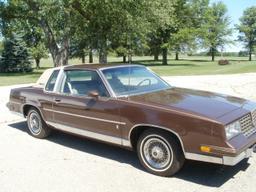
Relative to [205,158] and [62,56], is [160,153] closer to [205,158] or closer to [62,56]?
[205,158]

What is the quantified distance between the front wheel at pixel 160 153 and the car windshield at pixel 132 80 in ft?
3.10

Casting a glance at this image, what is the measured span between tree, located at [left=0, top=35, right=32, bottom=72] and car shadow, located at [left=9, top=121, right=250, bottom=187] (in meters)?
31.6

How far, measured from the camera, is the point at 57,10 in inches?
921

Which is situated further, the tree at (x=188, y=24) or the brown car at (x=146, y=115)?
the tree at (x=188, y=24)

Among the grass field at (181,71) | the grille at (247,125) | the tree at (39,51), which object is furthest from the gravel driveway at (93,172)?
the tree at (39,51)

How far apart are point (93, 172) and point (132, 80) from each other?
1.73 metres

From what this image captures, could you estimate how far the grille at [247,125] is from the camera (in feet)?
16.4

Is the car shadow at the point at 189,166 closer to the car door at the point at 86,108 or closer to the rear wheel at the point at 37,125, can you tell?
the rear wheel at the point at 37,125

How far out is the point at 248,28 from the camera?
80.9m

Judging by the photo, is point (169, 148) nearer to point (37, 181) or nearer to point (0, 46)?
point (37, 181)

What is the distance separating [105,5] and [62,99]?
18.6 metres

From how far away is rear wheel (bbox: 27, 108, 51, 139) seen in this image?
726 centimetres

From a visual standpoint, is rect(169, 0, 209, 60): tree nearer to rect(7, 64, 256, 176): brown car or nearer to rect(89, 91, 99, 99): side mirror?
rect(7, 64, 256, 176): brown car

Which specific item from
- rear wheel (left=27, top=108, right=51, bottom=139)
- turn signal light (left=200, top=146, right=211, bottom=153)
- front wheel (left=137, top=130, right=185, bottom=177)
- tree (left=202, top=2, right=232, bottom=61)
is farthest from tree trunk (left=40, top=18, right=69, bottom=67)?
tree (left=202, top=2, right=232, bottom=61)
